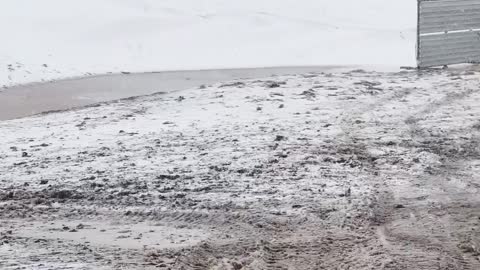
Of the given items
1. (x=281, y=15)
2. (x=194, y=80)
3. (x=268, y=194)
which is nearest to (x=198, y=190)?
(x=268, y=194)

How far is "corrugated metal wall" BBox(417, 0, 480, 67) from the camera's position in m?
15.5

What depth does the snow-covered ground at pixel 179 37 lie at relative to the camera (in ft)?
56.5

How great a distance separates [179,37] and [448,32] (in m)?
8.56

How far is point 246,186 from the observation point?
6367 mm

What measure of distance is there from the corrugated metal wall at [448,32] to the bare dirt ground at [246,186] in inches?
201

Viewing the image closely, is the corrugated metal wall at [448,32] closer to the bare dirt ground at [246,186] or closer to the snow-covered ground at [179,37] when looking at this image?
the snow-covered ground at [179,37]

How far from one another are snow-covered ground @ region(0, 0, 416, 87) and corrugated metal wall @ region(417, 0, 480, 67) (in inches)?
82.7

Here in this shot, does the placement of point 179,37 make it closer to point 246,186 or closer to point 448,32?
point 448,32

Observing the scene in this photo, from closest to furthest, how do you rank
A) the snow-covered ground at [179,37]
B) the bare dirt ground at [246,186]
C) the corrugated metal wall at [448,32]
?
the bare dirt ground at [246,186]
the corrugated metal wall at [448,32]
the snow-covered ground at [179,37]

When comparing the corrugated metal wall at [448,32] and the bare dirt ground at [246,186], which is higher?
the corrugated metal wall at [448,32]

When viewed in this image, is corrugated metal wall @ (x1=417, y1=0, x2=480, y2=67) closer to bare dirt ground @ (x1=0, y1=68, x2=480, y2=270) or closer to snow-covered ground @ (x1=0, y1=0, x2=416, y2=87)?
snow-covered ground @ (x1=0, y1=0, x2=416, y2=87)

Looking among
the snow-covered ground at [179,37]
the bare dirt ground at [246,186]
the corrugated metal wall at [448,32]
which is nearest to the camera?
the bare dirt ground at [246,186]

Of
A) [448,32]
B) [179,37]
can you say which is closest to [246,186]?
[448,32]

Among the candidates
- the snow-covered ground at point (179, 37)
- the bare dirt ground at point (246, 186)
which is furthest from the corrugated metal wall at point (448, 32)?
the bare dirt ground at point (246, 186)
